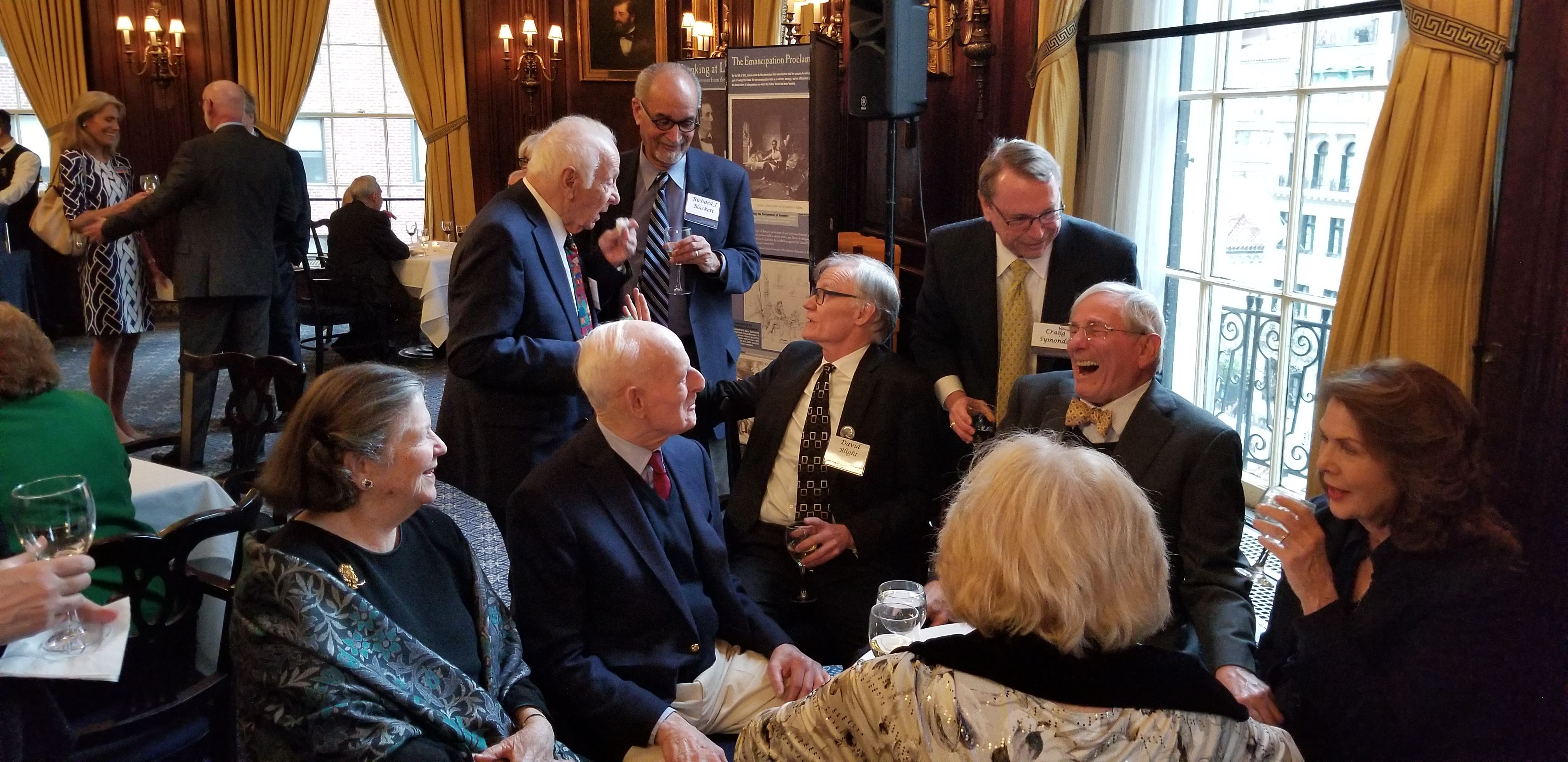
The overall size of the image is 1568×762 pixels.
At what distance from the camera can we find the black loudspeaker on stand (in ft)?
13.0

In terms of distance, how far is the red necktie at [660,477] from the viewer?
2.33 m

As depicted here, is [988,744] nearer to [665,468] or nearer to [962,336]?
[665,468]

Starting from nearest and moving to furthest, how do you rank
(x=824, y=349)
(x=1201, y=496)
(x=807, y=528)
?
(x=1201, y=496) < (x=807, y=528) < (x=824, y=349)

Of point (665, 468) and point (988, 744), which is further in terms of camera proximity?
point (665, 468)

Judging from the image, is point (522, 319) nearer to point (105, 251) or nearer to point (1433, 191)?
point (1433, 191)

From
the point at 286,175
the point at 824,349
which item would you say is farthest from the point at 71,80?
the point at 824,349

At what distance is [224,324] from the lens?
5602 mm

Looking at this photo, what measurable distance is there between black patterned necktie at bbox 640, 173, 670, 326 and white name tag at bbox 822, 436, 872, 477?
1034 millimetres

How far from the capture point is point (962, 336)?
3.37 meters

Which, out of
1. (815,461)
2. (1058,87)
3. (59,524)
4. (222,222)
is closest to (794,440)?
(815,461)

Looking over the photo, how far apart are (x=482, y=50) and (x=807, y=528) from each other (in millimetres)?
8750

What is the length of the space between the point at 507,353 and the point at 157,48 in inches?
326

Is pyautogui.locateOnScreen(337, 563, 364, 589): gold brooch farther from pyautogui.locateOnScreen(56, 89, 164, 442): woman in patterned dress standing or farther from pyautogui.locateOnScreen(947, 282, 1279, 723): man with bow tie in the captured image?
pyautogui.locateOnScreen(56, 89, 164, 442): woman in patterned dress standing

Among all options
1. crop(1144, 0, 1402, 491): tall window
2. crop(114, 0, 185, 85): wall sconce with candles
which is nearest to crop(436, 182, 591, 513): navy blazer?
crop(1144, 0, 1402, 491): tall window
